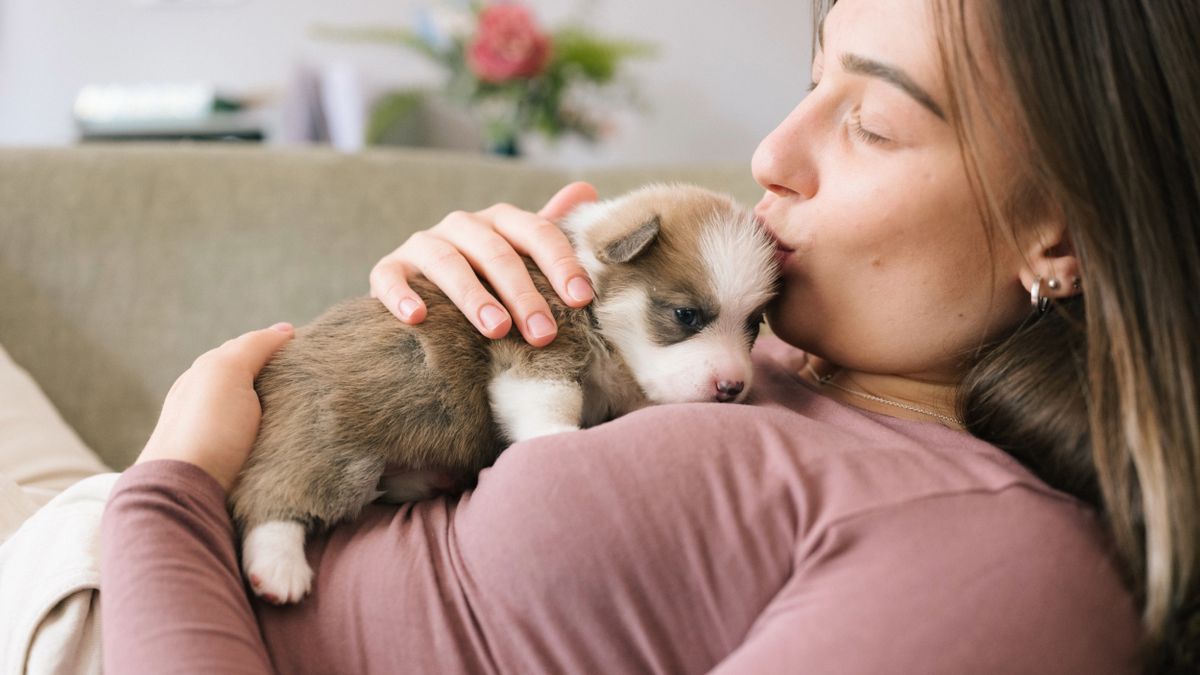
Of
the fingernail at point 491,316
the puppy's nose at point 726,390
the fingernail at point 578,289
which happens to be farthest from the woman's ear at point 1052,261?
the fingernail at point 491,316

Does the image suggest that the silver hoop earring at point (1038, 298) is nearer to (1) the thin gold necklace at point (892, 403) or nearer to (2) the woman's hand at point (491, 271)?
(1) the thin gold necklace at point (892, 403)

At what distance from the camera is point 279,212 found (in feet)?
7.75

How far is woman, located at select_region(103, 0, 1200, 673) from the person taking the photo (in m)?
0.97

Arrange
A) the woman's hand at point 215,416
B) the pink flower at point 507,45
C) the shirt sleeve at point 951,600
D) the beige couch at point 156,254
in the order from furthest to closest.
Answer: the pink flower at point 507,45 → the beige couch at point 156,254 → the woman's hand at point 215,416 → the shirt sleeve at point 951,600

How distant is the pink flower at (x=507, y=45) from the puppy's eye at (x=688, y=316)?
2.31 meters

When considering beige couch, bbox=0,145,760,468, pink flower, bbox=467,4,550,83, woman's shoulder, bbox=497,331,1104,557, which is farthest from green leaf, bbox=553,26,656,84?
woman's shoulder, bbox=497,331,1104,557

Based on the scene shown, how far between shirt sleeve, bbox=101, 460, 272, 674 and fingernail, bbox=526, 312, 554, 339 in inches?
17.7

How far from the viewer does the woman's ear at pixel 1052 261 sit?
1.24 meters

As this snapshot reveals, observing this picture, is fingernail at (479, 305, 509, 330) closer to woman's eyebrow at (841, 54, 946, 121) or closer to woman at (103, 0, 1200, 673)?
woman at (103, 0, 1200, 673)

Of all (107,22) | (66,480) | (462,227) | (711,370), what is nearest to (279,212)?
(66,480)

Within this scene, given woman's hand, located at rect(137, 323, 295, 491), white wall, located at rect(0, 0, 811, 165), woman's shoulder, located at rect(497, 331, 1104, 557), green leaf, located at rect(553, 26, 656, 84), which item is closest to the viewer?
woman's shoulder, located at rect(497, 331, 1104, 557)

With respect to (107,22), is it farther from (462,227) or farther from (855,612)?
(855,612)

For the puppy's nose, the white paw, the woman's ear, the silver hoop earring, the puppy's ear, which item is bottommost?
the white paw

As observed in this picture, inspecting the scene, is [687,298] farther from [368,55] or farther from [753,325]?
[368,55]
